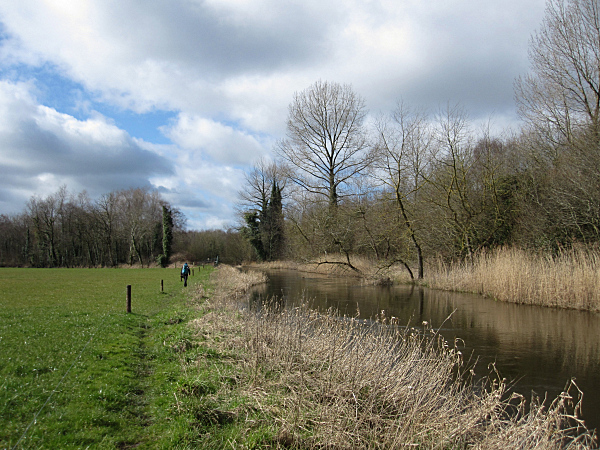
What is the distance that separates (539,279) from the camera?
1523cm

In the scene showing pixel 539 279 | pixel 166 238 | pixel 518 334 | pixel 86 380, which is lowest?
pixel 518 334

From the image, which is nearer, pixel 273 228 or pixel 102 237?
pixel 273 228

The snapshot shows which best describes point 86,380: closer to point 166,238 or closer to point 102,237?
point 166,238

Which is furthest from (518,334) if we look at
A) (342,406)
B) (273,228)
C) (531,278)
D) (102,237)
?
(102,237)

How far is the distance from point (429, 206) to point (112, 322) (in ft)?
64.8

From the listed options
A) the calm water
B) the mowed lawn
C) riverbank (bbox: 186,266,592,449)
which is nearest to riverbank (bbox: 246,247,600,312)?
the calm water

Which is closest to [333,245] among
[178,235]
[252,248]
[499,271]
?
[499,271]

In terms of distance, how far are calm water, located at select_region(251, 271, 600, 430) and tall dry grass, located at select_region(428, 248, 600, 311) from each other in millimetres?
532

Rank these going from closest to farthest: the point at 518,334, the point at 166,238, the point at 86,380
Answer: the point at 86,380 → the point at 518,334 → the point at 166,238

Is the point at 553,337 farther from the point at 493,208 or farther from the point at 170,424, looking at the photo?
the point at 493,208

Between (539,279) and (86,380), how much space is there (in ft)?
51.2

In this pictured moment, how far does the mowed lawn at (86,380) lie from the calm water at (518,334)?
3764 millimetres

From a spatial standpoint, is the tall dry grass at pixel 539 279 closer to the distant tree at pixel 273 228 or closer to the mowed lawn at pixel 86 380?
the mowed lawn at pixel 86 380

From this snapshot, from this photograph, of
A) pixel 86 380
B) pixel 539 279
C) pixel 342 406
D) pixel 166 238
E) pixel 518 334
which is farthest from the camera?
pixel 166 238
